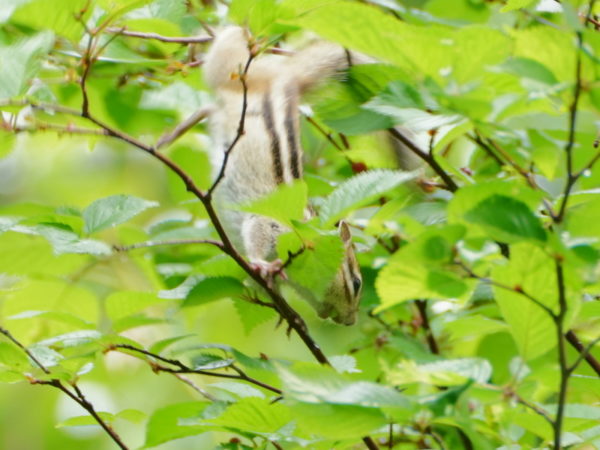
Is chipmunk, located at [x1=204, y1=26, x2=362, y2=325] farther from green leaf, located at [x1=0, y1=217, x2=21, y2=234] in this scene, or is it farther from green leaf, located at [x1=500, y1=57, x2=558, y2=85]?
green leaf, located at [x1=500, y1=57, x2=558, y2=85]

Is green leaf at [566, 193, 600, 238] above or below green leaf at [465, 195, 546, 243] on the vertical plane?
below

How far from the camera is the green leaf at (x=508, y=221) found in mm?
654

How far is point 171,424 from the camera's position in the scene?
3.20 feet

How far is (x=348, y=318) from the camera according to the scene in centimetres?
173

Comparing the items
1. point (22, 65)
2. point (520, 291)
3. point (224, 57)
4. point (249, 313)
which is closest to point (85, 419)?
point (249, 313)

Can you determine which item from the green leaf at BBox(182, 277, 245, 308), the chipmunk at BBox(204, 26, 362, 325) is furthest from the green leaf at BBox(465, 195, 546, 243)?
the chipmunk at BBox(204, 26, 362, 325)

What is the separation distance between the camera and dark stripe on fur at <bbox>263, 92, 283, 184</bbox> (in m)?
1.58

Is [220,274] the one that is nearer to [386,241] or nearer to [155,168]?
→ [386,241]

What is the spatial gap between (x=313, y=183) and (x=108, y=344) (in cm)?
54

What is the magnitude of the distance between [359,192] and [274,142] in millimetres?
827

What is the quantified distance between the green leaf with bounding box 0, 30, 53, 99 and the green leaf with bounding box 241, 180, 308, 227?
25 cm

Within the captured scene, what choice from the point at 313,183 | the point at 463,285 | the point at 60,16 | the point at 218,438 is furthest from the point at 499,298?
the point at 218,438

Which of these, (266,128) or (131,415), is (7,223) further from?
(266,128)

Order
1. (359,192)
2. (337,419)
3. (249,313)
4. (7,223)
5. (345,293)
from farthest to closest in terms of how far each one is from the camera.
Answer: (345,293), (249,313), (7,223), (359,192), (337,419)
